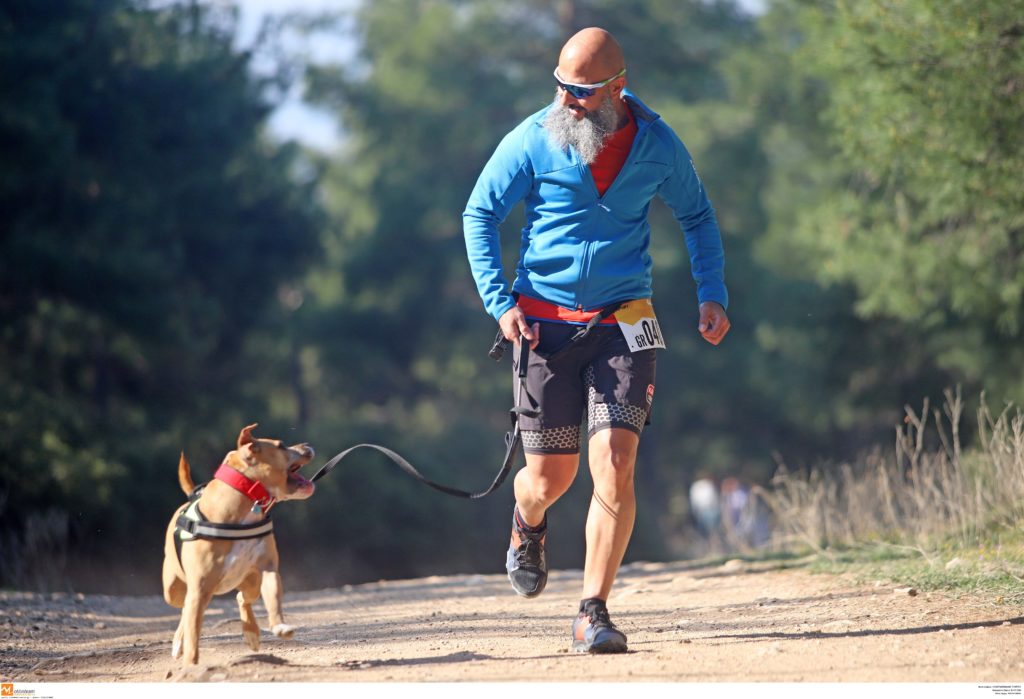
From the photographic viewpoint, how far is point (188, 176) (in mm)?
21625

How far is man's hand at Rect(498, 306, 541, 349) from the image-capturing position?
5129 millimetres

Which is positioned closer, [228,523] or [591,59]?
[228,523]

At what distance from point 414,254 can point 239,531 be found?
27317 millimetres

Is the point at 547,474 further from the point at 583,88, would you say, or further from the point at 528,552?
the point at 583,88

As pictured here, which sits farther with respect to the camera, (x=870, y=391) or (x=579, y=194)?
(x=870, y=391)

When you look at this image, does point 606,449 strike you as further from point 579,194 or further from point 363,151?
point 363,151

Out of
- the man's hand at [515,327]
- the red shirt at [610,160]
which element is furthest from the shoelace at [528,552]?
the red shirt at [610,160]

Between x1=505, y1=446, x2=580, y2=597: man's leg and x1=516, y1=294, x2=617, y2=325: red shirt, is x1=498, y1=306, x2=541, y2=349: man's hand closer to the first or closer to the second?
x1=516, y1=294, x2=617, y2=325: red shirt

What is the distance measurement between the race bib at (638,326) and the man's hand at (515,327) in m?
0.38

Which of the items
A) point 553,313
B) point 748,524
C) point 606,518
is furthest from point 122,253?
point 606,518

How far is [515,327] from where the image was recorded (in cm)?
516

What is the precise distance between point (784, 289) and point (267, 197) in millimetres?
12641

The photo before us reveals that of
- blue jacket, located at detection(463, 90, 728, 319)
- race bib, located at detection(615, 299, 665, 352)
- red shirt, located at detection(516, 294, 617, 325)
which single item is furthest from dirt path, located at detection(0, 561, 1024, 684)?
blue jacket, located at detection(463, 90, 728, 319)

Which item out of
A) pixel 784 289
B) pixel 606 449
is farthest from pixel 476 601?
pixel 784 289
